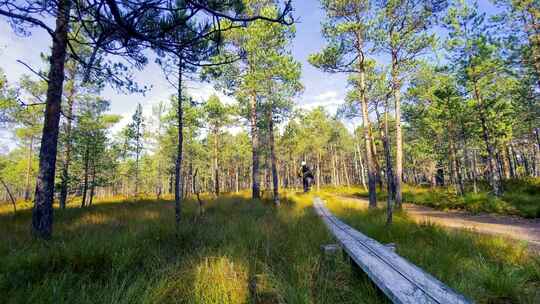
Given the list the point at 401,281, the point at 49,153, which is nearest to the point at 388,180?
the point at 401,281

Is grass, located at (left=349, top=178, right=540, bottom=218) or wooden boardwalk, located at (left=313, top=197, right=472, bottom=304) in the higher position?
wooden boardwalk, located at (left=313, top=197, right=472, bottom=304)

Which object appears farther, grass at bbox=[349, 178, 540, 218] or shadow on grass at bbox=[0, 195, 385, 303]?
grass at bbox=[349, 178, 540, 218]

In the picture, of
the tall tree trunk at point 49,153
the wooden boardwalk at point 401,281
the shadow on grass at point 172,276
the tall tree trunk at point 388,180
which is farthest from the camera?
the tall tree trunk at point 388,180

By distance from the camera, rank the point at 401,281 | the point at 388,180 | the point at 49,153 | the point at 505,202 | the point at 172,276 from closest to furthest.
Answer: the point at 401,281, the point at 172,276, the point at 49,153, the point at 388,180, the point at 505,202

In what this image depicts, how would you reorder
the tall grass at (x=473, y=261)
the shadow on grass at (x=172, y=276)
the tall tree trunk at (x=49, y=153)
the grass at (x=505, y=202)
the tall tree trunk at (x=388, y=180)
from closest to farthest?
1. the shadow on grass at (x=172, y=276)
2. the tall grass at (x=473, y=261)
3. the tall tree trunk at (x=49, y=153)
4. the tall tree trunk at (x=388, y=180)
5. the grass at (x=505, y=202)

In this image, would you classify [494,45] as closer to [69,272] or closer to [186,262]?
[186,262]

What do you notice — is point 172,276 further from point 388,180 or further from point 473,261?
point 388,180

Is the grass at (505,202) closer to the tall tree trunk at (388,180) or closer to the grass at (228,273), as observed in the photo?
the tall tree trunk at (388,180)

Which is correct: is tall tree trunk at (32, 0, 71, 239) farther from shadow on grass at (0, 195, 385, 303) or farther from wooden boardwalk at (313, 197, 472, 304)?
wooden boardwalk at (313, 197, 472, 304)

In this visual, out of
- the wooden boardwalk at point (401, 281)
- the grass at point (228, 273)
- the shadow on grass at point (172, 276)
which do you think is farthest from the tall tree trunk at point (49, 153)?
the wooden boardwalk at point (401, 281)

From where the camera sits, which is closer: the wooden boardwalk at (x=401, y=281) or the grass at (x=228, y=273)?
the wooden boardwalk at (x=401, y=281)

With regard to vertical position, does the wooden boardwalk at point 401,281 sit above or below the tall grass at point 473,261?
above

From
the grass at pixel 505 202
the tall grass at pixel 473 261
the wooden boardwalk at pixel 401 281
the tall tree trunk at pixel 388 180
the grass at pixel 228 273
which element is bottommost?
the grass at pixel 505 202

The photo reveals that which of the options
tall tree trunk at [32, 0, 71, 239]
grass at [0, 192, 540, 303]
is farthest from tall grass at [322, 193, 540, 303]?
tall tree trunk at [32, 0, 71, 239]
